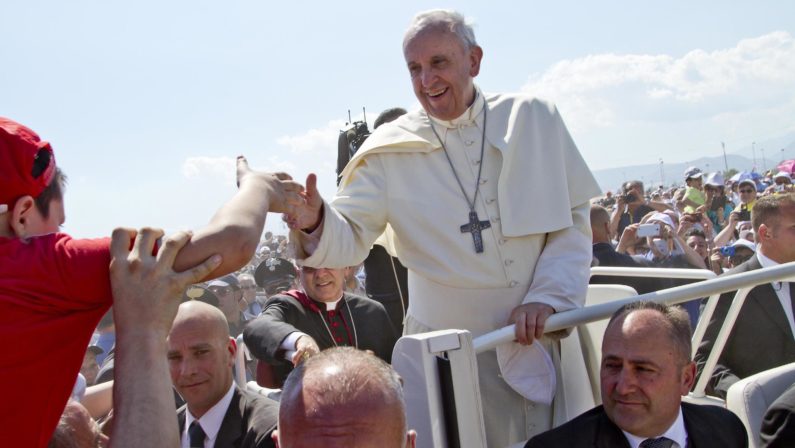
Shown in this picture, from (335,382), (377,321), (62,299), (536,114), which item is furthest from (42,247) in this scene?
(377,321)

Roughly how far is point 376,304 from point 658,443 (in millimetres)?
2111

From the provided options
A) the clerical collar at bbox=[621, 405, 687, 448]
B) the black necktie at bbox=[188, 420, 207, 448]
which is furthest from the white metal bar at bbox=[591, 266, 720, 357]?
the black necktie at bbox=[188, 420, 207, 448]

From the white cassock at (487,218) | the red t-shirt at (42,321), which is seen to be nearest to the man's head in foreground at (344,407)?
the red t-shirt at (42,321)

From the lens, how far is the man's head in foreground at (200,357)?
3.11m

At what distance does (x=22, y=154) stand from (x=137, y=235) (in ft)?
0.88

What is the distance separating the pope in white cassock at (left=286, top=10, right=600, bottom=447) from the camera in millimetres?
3002

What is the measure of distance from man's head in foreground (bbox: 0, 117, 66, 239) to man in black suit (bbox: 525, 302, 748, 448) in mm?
1678

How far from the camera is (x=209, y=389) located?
312 cm

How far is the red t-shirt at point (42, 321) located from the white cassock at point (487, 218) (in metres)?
1.59

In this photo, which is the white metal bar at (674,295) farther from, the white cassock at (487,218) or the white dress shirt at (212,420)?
the white dress shirt at (212,420)

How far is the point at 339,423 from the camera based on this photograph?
60.9 inches

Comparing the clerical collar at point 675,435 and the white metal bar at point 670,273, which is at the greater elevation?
the white metal bar at point 670,273

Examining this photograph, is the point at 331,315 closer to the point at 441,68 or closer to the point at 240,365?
the point at 240,365

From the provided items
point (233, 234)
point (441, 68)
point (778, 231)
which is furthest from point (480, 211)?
point (778, 231)
